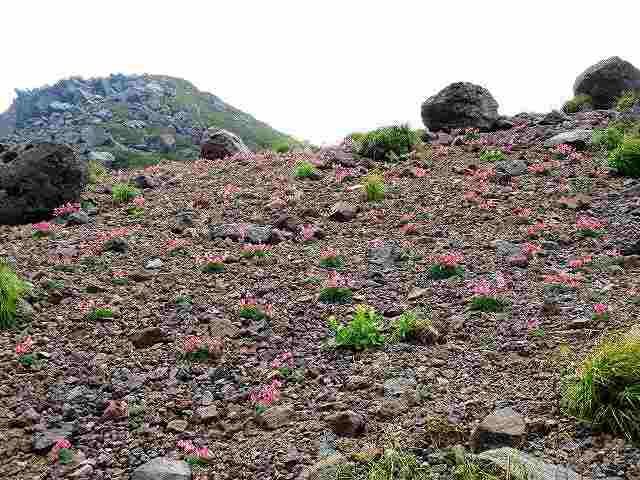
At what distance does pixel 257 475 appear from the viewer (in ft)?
21.8

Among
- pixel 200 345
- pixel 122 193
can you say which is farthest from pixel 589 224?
pixel 122 193

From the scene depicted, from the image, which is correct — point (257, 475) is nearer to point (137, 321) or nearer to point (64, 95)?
point (137, 321)

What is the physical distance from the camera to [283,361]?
895 centimetres

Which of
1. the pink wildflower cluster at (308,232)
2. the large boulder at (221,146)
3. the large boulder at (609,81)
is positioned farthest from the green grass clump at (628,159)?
the large boulder at (221,146)

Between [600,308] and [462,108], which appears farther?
[462,108]

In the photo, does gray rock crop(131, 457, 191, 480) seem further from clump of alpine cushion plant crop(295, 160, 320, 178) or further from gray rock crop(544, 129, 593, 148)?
gray rock crop(544, 129, 593, 148)

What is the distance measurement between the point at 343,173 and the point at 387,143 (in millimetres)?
3103

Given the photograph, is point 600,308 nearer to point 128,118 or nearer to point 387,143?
point 387,143

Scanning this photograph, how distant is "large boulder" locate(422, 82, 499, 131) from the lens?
23.6m

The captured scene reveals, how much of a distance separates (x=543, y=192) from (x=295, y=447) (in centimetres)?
1121

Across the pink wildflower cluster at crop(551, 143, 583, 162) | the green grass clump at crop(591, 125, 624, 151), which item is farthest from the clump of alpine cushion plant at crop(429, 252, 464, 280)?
the green grass clump at crop(591, 125, 624, 151)

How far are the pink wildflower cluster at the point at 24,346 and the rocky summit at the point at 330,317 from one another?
40 mm

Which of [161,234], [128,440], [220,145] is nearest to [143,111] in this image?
[220,145]

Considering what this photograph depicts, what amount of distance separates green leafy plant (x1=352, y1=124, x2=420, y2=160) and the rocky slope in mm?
3674
